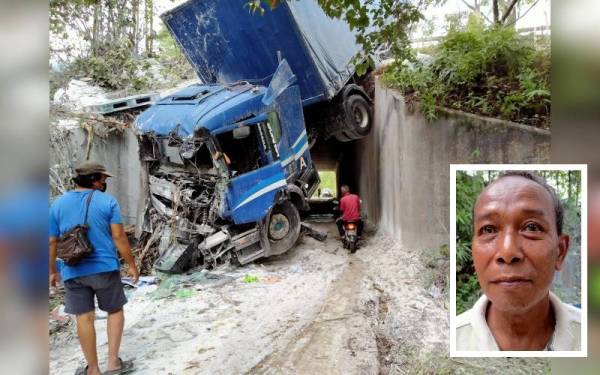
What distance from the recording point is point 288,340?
9.48ft

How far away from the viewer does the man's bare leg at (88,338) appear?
7.45 feet

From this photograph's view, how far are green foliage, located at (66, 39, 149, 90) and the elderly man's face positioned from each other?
3683mm

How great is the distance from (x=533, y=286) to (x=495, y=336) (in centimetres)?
36

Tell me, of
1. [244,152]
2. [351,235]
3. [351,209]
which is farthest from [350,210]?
[244,152]

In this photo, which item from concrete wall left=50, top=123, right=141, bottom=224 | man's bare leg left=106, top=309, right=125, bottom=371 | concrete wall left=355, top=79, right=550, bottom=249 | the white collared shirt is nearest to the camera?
the white collared shirt

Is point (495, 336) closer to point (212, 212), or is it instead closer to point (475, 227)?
point (475, 227)

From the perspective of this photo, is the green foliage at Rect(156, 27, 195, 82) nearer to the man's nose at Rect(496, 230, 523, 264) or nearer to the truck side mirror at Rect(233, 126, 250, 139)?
the truck side mirror at Rect(233, 126, 250, 139)

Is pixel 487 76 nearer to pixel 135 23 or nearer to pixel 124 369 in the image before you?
pixel 124 369

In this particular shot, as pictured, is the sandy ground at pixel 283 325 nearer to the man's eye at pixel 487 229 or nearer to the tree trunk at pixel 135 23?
the man's eye at pixel 487 229

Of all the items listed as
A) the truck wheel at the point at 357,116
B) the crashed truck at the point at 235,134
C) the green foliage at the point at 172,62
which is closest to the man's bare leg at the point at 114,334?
the crashed truck at the point at 235,134

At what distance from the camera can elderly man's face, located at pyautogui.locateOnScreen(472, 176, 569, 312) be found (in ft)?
6.40

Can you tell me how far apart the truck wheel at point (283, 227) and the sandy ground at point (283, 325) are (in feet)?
1.70

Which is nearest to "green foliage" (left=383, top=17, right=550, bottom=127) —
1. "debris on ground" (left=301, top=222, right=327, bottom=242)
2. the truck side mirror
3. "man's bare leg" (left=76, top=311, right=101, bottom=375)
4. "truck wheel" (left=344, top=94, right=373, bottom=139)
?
"truck wheel" (left=344, top=94, right=373, bottom=139)

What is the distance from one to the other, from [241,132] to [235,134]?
71mm
